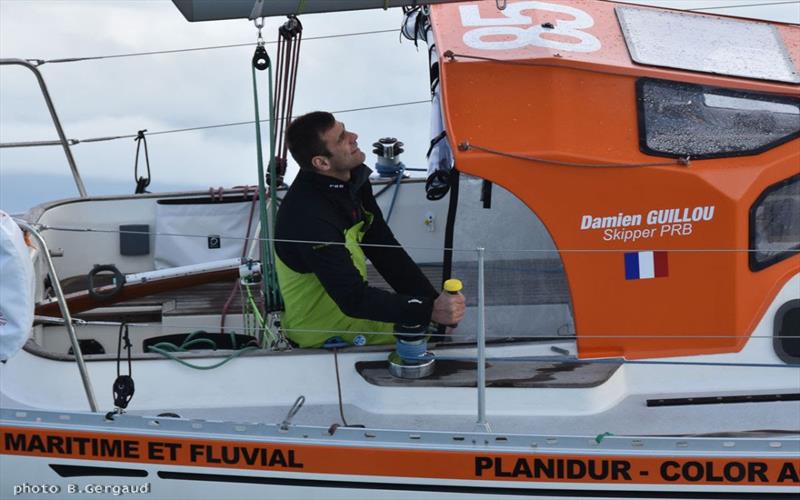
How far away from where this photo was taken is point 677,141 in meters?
3.41

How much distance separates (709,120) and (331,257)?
4.52ft

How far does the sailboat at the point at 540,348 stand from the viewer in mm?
3145

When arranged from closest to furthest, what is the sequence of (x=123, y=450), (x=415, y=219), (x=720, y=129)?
(x=123, y=450)
(x=720, y=129)
(x=415, y=219)

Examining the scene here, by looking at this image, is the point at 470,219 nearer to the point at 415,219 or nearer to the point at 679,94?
the point at 679,94

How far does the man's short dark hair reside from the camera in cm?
349

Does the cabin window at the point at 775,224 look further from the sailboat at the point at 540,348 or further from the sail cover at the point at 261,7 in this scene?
the sail cover at the point at 261,7

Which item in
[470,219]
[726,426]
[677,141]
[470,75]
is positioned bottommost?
[726,426]

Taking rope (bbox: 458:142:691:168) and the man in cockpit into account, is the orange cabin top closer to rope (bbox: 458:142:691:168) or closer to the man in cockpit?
rope (bbox: 458:142:691:168)

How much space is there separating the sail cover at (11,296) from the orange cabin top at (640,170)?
1.42 metres

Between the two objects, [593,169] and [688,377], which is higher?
[593,169]

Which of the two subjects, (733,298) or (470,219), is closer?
(733,298)

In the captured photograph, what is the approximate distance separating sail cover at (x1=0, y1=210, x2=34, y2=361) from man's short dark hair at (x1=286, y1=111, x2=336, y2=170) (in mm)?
985

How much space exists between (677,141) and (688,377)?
2.65 ft

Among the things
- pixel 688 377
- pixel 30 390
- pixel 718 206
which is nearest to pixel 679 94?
pixel 718 206
